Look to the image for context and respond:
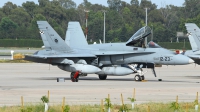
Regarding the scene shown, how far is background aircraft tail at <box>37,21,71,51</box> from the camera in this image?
35125 mm

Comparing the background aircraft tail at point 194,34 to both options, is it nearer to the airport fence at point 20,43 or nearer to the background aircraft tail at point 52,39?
the background aircraft tail at point 52,39

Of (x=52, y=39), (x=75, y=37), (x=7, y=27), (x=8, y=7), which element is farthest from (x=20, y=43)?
(x=52, y=39)

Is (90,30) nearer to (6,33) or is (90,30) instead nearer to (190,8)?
(6,33)

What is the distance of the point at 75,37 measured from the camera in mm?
37031

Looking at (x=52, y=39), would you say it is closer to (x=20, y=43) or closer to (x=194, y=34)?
(x=194, y=34)

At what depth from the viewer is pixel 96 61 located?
1364 inches

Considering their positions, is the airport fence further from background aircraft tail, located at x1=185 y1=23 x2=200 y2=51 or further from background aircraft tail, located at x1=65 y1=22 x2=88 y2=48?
background aircraft tail, located at x1=65 y1=22 x2=88 y2=48

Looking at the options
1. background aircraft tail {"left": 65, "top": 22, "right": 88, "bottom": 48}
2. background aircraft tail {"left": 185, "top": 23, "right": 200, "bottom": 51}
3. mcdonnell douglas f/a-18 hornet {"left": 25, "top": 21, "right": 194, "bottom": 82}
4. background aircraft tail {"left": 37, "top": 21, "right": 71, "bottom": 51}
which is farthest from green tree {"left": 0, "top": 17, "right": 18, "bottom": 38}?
mcdonnell douglas f/a-18 hornet {"left": 25, "top": 21, "right": 194, "bottom": 82}

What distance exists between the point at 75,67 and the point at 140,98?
10781 millimetres

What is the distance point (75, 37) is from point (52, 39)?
2.14 metres

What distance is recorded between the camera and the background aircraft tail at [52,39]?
35.1 meters

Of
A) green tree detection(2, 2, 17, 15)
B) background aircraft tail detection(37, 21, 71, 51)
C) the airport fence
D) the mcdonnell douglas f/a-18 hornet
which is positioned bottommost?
the airport fence

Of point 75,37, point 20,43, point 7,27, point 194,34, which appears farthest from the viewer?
point 7,27

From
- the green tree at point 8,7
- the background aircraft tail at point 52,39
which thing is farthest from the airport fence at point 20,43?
the background aircraft tail at point 52,39
